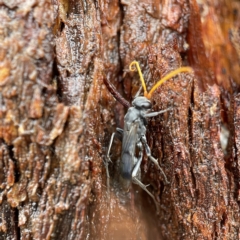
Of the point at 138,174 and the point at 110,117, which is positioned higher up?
the point at 110,117

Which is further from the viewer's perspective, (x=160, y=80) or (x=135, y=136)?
(x=135, y=136)

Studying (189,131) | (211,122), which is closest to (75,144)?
(189,131)

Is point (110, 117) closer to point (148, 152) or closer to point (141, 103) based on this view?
point (141, 103)

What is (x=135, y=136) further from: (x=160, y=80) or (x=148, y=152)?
(x=160, y=80)

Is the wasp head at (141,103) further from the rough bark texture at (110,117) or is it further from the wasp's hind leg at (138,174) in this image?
the wasp's hind leg at (138,174)

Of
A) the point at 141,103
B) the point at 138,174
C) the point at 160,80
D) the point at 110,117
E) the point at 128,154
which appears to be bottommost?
the point at 138,174

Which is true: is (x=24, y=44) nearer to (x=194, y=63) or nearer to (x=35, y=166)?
(x=35, y=166)

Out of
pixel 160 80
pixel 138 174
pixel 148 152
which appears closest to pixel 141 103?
pixel 160 80

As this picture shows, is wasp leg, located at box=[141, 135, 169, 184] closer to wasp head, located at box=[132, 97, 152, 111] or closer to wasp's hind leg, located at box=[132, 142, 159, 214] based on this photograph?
wasp's hind leg, located at box=[132, 142, 159, 214]

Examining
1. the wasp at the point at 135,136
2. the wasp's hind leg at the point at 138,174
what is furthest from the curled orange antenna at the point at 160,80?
the wasp's hind leg at the point at 138,174
